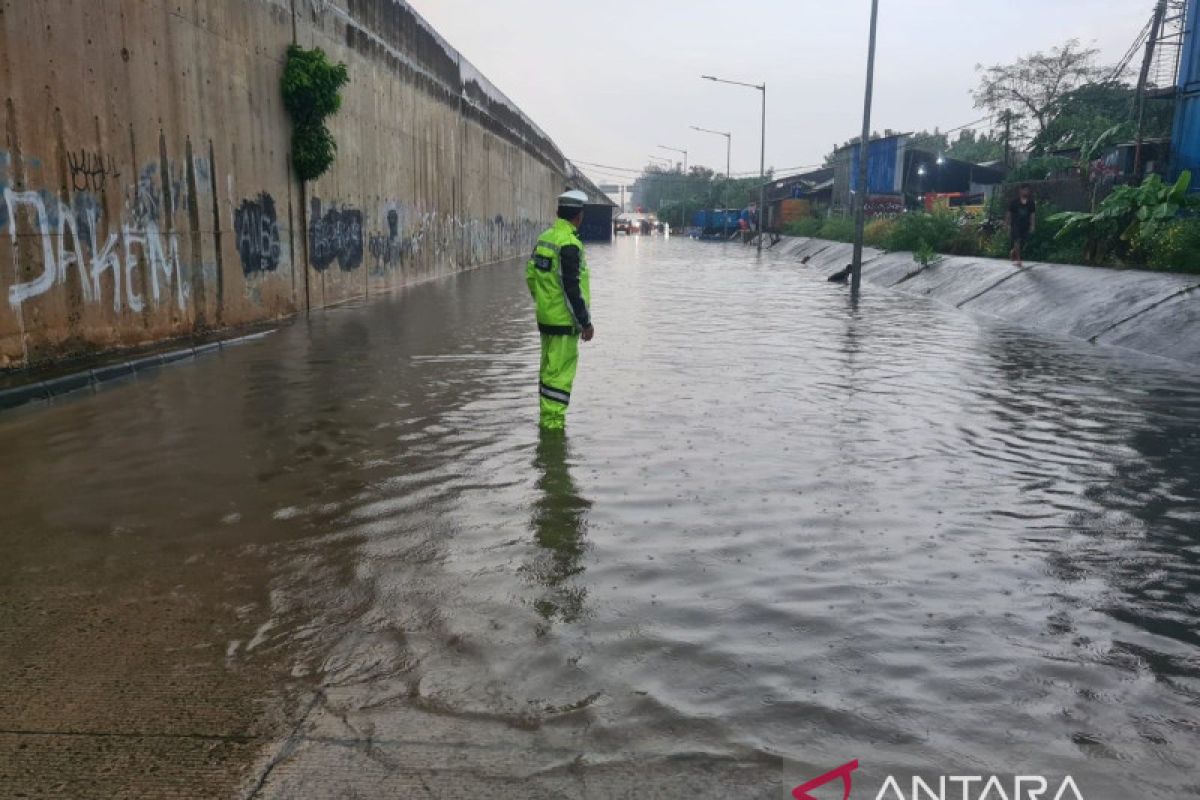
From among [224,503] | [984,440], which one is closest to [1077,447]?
[984,440]

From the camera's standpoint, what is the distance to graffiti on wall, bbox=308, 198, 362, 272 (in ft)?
53.8

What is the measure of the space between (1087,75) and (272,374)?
61.3 metres

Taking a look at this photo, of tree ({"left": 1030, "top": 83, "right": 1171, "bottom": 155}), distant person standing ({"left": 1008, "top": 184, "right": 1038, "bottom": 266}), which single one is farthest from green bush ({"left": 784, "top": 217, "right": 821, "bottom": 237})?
distant person standing ({"left": 1008, "top": 184, "right": 1038, "bottom": 266})

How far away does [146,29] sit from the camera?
1060cm

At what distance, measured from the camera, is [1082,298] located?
15359mm

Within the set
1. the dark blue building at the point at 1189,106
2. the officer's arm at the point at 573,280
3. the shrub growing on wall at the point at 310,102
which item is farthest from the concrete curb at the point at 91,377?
the dark blue building at the point at 1189,106

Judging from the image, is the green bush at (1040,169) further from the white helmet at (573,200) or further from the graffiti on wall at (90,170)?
the graffiti on wall at (90,170)

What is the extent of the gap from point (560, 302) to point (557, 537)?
107 inches

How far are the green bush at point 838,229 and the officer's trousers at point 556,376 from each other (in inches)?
1294

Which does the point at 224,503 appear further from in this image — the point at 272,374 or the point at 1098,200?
the point at 1098,200

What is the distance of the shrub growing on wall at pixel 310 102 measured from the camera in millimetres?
14914

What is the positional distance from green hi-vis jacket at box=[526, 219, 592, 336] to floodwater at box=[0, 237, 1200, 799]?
2.94ft

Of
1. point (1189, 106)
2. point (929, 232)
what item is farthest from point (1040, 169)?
point (929, 232)

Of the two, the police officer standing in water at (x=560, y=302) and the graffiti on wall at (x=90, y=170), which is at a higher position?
the graffiti on wall at (x=90, y=170)
